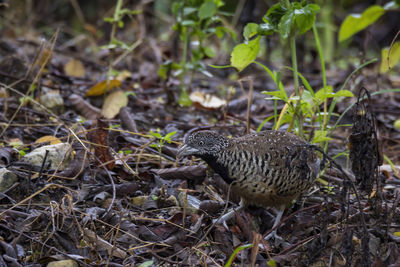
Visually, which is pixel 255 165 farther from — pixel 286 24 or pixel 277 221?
pixel 286 24

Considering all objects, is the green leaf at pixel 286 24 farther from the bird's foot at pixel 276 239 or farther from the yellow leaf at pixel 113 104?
the yellow leaf at pixel 113 104

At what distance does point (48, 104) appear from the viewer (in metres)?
4.71

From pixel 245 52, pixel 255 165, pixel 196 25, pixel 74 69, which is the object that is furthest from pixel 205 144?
pixel 74 69

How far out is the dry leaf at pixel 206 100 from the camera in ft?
17.0

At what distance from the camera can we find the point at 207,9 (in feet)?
15.1

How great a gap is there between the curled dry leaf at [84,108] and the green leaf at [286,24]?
212cm

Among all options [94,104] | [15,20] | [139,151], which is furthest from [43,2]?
[139,151]

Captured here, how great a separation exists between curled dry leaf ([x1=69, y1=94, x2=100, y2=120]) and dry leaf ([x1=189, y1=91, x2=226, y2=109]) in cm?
106

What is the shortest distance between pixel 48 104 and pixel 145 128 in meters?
0.94

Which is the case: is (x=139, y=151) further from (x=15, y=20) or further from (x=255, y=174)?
(x=15, y=20)

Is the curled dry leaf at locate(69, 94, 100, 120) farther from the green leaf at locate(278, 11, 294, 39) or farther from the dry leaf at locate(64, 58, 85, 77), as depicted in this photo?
the green leaf at locate(278, 11, 294, 39)

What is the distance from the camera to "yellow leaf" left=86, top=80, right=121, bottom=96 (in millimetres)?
4932

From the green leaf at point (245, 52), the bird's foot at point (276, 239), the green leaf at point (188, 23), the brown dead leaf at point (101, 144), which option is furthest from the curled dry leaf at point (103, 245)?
the green leaf at point (188, 23)

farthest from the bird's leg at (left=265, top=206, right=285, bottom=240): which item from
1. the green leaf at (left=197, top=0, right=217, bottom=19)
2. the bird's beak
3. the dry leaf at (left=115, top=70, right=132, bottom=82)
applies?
the dry leaf at (left=115, top=70, right=132, bottom=82)
